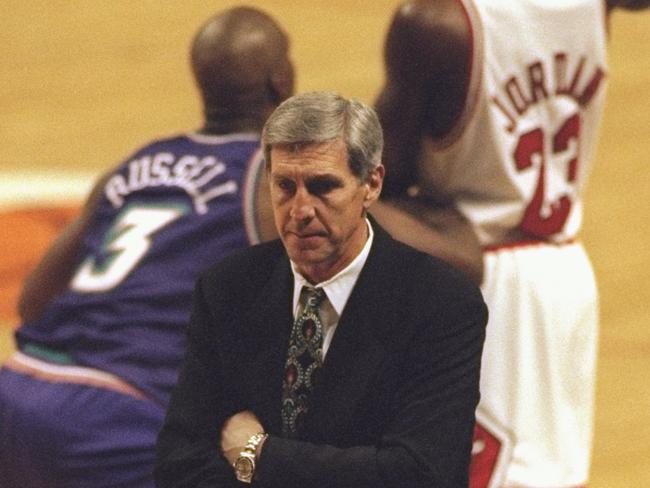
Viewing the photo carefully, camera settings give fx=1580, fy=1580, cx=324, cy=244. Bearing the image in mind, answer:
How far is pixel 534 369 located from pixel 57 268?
1.15 meters

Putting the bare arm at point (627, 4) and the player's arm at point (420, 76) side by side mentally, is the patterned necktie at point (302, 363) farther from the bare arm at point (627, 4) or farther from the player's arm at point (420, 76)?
the bare arm at point (627, 4)

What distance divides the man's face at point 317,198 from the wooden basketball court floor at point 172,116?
105 inches

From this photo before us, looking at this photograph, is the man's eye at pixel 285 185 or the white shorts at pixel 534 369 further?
the white shorts at pixel 534 369

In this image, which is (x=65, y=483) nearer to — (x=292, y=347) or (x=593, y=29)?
(x=292, y=347)

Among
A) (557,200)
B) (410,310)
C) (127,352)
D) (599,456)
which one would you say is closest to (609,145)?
(599,456)

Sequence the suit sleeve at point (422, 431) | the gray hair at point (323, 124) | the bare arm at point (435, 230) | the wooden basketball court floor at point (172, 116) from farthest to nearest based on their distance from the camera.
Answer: the wooden basketball court floor at point (172, 116) → the bare arm at point (435, 230) → the suit sleeve at point (422, 431) → the gray hair at point (323, 124)

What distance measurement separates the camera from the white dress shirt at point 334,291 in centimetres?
257

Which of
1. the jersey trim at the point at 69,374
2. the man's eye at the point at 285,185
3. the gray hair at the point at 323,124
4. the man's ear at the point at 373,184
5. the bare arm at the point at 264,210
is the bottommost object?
the jersey trim at the point at 69,374

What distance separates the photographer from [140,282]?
348cm

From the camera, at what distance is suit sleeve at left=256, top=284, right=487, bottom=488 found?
8.18ft

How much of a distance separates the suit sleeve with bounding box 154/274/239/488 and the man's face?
0.25 meters

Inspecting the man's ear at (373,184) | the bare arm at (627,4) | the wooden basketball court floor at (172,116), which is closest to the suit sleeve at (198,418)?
the man's ear at (373,184)

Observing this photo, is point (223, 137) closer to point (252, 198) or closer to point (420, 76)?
point (252, 198)

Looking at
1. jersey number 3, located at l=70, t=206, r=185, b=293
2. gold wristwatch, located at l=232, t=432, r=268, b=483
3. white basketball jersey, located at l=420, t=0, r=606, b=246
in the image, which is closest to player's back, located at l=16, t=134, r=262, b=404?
jersey number 3, located at l=70, t=206, r=185, b=293
